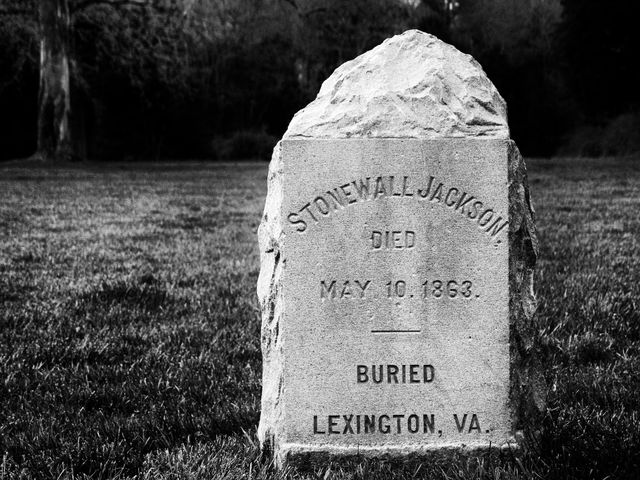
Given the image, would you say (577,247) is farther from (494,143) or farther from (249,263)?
(494,143)

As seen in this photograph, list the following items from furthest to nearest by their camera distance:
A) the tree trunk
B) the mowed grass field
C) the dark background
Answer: the dark background < the tree trunk < the mowed grass field

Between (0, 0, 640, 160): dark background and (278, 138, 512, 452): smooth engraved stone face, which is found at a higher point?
(0, 0, 640, 160): dark background

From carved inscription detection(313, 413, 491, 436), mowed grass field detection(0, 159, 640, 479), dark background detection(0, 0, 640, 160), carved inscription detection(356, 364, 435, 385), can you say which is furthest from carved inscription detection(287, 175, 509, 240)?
dark background detection(0, 0, 640, 160)

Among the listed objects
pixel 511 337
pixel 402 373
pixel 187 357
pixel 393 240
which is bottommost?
pixel 187 357

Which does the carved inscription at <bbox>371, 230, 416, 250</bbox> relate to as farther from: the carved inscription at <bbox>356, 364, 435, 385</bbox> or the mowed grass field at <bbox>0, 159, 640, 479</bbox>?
the mowed grass field at <bbox>0, 159, 640, 479</bbox>

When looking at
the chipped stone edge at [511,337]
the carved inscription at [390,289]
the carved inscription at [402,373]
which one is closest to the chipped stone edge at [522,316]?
the chipped stone edge at [511,337]

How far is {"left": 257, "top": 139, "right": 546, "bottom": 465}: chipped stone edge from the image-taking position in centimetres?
315

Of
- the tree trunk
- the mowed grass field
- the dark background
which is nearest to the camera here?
the mowed grass field

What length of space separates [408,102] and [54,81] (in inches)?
952

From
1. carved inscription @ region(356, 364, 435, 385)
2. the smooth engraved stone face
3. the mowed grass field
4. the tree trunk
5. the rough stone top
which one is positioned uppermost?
the tree trunk

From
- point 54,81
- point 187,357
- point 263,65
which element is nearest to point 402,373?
point 187,357

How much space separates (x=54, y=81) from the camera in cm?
2491

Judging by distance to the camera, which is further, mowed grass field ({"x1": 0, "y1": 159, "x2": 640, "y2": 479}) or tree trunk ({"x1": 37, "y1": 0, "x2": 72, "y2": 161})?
tree trunk ({"x1": 37, "y1": 0, "x2": 72, "y2": 161})

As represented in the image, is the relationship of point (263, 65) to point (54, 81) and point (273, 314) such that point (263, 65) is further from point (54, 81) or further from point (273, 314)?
point (273, 314)
